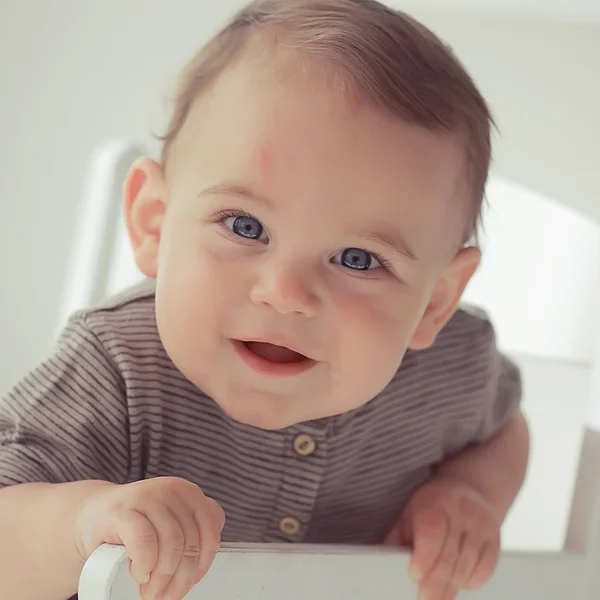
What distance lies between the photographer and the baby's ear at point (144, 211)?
0.66m

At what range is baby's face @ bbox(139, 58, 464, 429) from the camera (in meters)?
0.56

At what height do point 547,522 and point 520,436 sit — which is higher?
point 520,436

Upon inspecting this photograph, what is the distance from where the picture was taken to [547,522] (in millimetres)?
1065

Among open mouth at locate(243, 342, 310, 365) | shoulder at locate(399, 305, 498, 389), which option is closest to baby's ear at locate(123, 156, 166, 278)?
open mouth at locate(243, 342, 310, 365)

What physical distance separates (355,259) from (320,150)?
69 mm

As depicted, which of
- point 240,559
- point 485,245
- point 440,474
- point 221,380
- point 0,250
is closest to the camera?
point 240,559

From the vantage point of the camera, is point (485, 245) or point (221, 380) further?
point (485, 245)

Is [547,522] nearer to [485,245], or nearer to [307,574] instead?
[485,245]

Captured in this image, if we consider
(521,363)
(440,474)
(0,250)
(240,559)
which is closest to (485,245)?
(521,363)

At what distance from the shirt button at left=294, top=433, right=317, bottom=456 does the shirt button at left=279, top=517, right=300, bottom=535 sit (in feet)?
0.16

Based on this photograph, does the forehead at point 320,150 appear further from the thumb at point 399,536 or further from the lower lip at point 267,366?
the thumb at point 399,536

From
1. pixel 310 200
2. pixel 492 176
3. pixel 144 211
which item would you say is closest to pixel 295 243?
pixel 310 200

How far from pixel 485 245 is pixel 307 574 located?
1.68 ft

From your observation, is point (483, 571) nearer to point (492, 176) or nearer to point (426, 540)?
point (426, 540)
